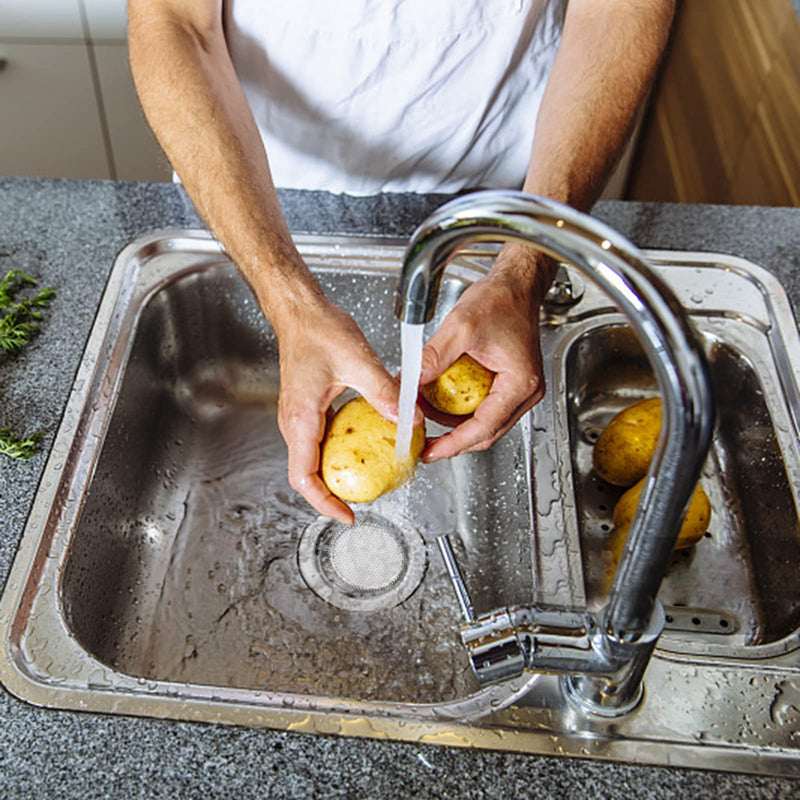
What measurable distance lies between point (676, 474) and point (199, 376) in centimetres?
85

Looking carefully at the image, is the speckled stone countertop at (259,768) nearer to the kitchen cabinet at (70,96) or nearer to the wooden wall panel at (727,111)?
the wooden wall panel at (727,111)

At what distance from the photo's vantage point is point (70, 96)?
2559 millimetres

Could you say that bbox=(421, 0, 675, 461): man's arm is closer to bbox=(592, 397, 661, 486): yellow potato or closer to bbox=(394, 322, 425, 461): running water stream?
bbox=(394, 322, 425, 461): running water stream

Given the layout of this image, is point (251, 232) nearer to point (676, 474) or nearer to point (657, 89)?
point (676, 474)

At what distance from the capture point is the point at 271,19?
114cm

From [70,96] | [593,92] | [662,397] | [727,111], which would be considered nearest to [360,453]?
[662,397]

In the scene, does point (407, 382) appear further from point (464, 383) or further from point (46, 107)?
point (46, 107)

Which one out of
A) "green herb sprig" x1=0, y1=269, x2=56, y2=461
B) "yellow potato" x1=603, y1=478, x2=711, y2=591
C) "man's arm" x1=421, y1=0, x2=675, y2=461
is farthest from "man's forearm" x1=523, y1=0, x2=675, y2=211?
"green herb sprig" x1=0, y1=269, x2=56, y2=461

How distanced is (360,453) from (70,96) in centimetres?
219

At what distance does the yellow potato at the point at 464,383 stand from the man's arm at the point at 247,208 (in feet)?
0.33

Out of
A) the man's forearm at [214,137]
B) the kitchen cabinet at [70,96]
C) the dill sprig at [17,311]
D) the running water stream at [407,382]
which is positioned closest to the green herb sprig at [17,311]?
the dill sprig at [17,311]

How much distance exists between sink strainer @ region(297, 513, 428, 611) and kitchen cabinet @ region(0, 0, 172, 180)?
1757 mm

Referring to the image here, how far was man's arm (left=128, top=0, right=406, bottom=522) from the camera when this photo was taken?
831mm

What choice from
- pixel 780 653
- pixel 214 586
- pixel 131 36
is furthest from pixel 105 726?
pixel 131 36
